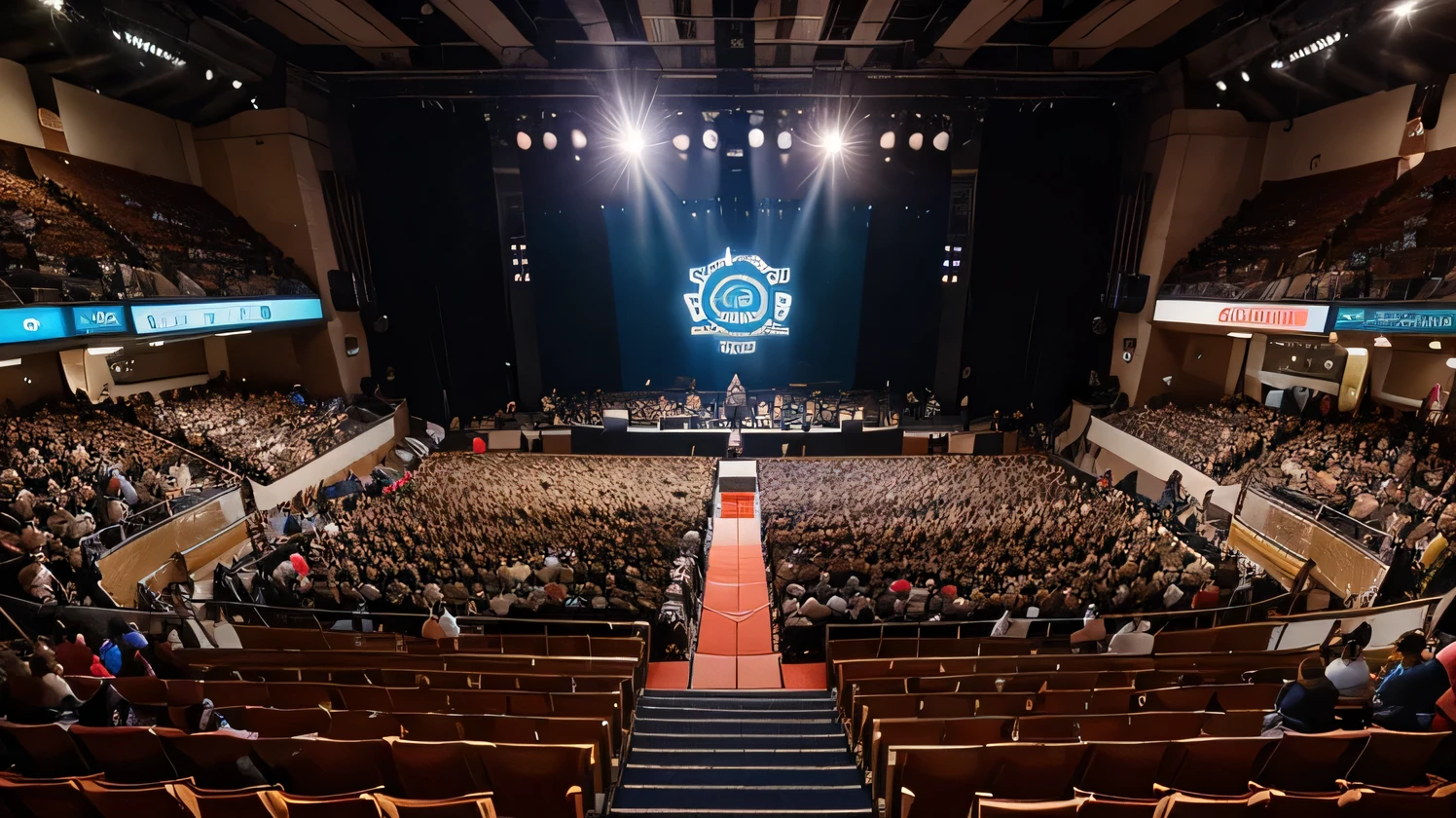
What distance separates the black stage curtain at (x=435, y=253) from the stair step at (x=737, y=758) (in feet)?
51.0

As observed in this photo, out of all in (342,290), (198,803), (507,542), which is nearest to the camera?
(198,803)

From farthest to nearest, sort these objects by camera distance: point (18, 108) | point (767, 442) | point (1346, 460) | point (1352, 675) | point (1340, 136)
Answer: point (767, 442) < point (1340, 136) < point (18, 108) < point (1346, 460) < point (1352, 675)

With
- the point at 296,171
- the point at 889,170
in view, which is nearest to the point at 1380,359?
the point at 889,170

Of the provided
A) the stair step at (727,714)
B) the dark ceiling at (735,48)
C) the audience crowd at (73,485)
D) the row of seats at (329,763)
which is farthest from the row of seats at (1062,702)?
the dark ceiling at (735,48)

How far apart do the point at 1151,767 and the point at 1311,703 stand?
1475 millimetres

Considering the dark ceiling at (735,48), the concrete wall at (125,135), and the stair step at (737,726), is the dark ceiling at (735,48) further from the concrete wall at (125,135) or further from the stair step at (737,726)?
the stair step at (737,726)

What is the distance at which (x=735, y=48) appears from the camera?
1304cm

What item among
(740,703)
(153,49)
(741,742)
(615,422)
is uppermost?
(153,49)

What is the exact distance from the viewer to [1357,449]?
10672 millimetres

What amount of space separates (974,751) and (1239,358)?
17.3 m

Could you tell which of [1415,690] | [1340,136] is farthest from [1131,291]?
[1415,690]

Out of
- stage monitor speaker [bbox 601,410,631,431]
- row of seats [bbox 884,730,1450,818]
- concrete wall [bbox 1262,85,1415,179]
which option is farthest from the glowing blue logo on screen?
row of seats [bbox 884,730,1450,818]

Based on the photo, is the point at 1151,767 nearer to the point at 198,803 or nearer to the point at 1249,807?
the point at 1249,807

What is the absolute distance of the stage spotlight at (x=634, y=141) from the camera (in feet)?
53.6
